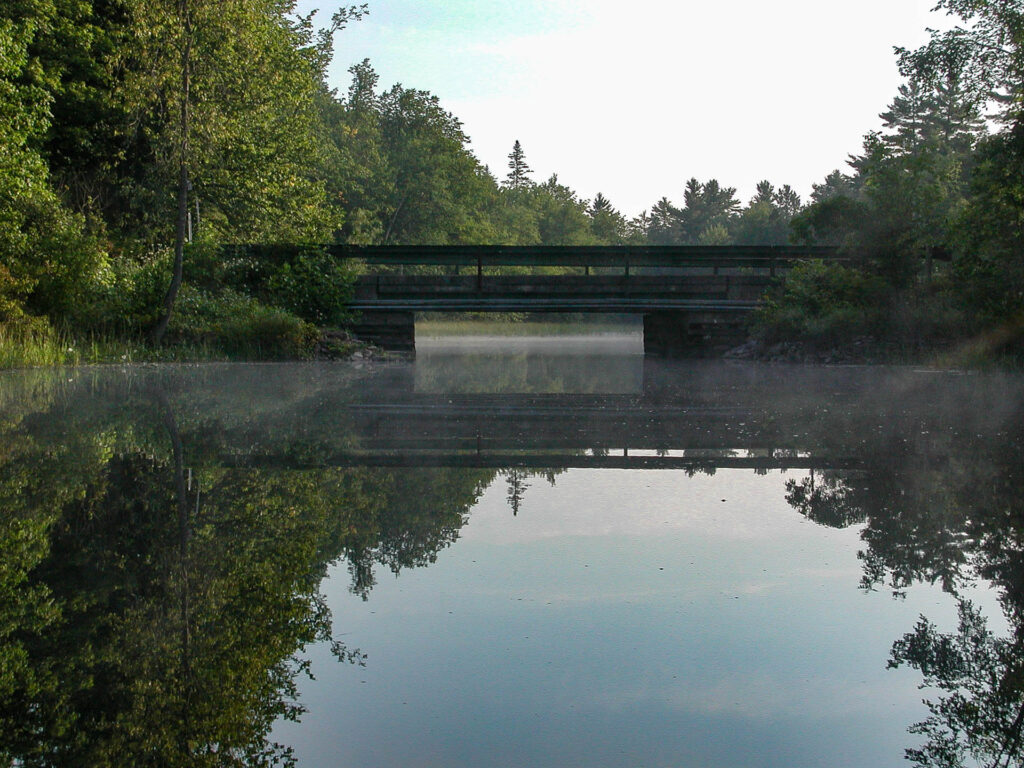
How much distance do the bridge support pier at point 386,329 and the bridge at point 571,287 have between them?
0.03 m

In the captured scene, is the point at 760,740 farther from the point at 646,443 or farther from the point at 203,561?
the point at 646,443

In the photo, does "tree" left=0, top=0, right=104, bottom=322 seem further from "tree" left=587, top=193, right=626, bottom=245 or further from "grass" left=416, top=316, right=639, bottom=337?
"tree" left=587, top=193, right=626, bottom=245

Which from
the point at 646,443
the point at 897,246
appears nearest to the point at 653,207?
the point at 897,246

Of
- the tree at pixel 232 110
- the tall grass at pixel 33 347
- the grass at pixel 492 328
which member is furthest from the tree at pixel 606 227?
the tall grass at pixel 33 347

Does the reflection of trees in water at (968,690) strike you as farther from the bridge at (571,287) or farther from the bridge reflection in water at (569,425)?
the bridge at (571,287)

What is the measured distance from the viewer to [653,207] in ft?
594

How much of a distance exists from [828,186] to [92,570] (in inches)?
4891

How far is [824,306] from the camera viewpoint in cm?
2525

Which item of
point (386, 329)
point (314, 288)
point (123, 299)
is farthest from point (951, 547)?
point (386, 329)

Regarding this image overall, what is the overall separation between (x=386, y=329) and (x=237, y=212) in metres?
6.80

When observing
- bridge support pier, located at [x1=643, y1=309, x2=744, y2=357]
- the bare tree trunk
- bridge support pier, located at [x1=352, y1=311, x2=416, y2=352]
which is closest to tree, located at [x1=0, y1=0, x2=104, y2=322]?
the bare tree trunk

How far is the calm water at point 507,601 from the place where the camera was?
2.57 meters

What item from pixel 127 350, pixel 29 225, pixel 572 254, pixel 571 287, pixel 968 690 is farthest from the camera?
pixel 571 287

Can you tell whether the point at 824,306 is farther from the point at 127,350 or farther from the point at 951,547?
the point at 951,547
